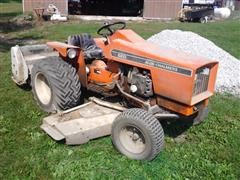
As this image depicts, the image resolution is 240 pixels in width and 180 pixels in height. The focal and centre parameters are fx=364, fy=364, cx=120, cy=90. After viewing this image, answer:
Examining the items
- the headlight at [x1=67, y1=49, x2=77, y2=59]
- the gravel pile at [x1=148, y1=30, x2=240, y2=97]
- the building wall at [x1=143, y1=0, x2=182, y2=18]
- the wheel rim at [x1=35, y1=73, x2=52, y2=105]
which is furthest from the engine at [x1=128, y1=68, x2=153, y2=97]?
the building wall at [x1=143, y1=0, x2=182, y2=18]

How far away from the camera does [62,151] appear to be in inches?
175

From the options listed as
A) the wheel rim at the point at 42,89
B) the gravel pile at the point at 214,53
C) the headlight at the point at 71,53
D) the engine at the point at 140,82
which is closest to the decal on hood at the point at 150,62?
the engine at the point at 140,82

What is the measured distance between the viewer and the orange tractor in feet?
13.6

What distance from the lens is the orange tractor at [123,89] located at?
4137 millimetres

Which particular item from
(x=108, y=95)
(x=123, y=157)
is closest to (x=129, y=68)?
(x=108, y=95)

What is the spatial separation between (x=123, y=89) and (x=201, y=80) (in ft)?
3.51

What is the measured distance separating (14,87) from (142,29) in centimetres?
932

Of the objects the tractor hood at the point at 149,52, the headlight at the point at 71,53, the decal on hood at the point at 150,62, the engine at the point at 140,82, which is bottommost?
the engine at the point at 140,82

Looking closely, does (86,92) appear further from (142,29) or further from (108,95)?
(142,29)

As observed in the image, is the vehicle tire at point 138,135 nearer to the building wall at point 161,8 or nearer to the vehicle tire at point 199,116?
the vehicle tire at point 199,116

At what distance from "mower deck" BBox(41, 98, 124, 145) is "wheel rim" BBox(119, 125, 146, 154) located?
1.34ft

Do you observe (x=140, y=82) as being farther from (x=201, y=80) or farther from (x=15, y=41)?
(x=15, y=41)

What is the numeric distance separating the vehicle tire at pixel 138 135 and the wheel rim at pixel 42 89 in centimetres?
161

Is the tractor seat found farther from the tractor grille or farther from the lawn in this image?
the tractor grille
